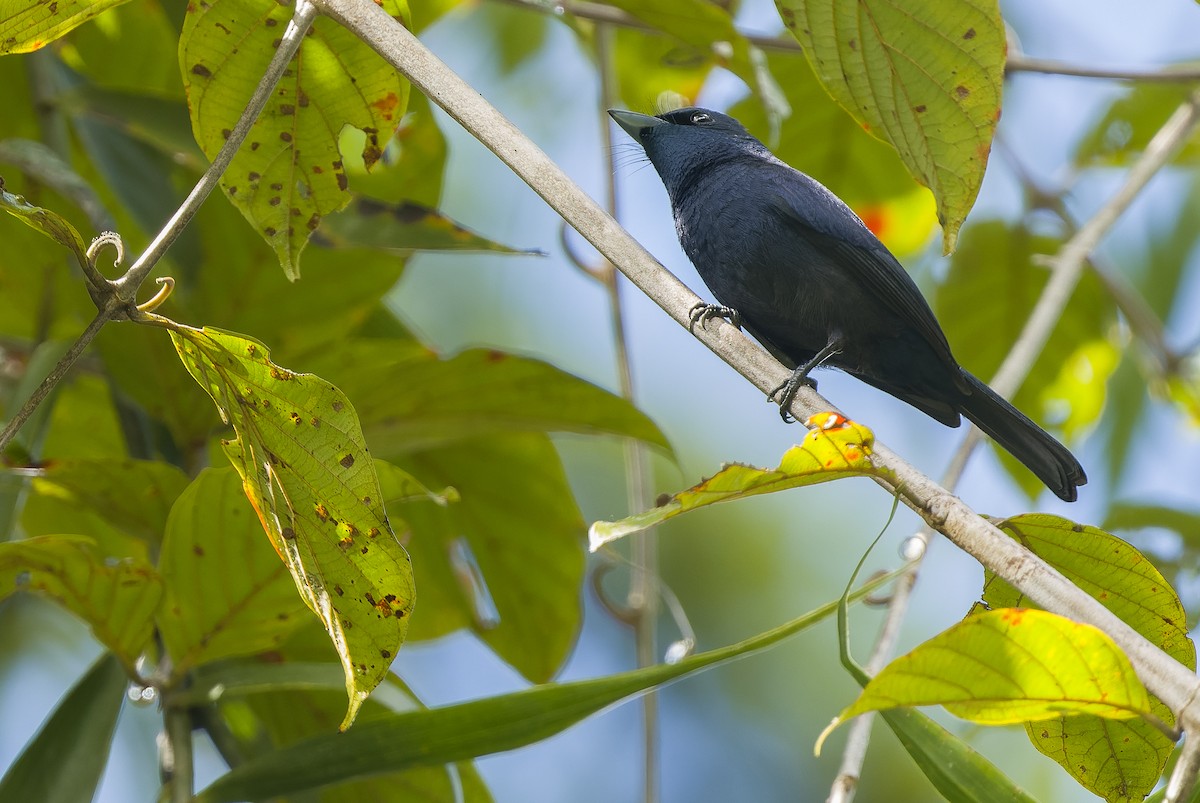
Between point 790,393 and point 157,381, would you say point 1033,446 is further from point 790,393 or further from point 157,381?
point 157,381

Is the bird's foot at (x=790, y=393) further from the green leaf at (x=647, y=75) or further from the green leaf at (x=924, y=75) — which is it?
the green leaf at (x=647, y=75)

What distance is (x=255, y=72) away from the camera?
1.86 metres

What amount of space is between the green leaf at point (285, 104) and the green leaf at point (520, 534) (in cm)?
91

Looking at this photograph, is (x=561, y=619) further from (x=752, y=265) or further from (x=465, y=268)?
(x=465, y=268)

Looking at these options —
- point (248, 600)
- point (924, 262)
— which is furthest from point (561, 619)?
point (924, 262)

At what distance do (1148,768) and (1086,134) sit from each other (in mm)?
3008

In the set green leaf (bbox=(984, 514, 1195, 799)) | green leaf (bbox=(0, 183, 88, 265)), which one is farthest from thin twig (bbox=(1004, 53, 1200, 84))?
green leaf (bbox=(0, 183, 88, 265))

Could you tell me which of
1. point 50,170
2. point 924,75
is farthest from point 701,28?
Result: point 50,170

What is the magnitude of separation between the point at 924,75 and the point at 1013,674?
89 centimetres

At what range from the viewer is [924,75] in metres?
1.71

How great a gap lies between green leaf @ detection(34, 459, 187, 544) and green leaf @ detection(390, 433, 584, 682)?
0.70 m

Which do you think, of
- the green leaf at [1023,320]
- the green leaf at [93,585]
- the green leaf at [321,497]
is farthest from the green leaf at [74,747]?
the green leaf at [1023,320]

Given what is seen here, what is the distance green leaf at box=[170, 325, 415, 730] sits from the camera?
1.48 meters

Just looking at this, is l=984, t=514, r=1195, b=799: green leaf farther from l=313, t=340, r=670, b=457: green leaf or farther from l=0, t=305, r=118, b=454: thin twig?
l=0, t=305, r=118, b=454: thin twig
